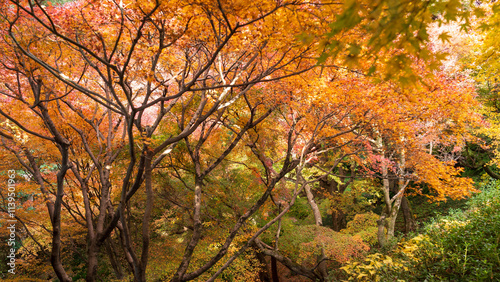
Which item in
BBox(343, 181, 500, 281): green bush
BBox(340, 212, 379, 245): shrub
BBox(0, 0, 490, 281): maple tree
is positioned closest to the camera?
BBox(0, 0, 490, 281): maple tree

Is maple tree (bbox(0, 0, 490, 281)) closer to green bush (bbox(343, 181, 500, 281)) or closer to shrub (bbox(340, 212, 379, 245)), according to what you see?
shrub (bbox(340, 212, 379, 245))

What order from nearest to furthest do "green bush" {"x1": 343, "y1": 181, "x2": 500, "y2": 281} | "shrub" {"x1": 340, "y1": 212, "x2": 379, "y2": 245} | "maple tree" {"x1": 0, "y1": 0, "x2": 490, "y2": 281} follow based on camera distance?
1. "maple tree" {"x1": 0, "y1": 0, "x2": 490, "y2": 281}
2. "green bush" {"x1": 343, "y1": 181, "x2": 500, "y2": 281}
3. "shrub" {"x1": 340, "y1": 212, "x2": 379, "y2": 245}

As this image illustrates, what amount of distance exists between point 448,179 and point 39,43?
9.23m

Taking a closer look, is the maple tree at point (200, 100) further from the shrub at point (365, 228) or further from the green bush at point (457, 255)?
the green bush at point (457, 255)

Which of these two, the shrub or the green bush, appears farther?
the shrub

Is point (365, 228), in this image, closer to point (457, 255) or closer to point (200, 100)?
point (457, 255)

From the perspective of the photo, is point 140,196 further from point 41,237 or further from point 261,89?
point 41,237

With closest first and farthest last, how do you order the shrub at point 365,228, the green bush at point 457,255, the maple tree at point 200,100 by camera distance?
the maple tree at point 200,100 → the green bush at point 457,255 → the shrub at point 365,228

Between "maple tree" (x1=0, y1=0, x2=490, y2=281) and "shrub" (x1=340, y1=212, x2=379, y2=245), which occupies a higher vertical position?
"maple tree" (x1=0, y1=0, x2=490, y2=281)

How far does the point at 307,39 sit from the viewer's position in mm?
1777

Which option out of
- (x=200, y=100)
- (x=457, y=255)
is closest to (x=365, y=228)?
(x=457, y=255)

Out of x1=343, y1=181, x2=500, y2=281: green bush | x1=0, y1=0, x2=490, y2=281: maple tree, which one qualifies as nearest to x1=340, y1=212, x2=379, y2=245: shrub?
x1=0, y1=0, x2=490, y2=281: maple tree

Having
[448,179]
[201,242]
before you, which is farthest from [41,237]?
[448,179]

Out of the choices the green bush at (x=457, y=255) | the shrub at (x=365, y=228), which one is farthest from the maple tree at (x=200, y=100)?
the green bush at (x=457, y=255)
